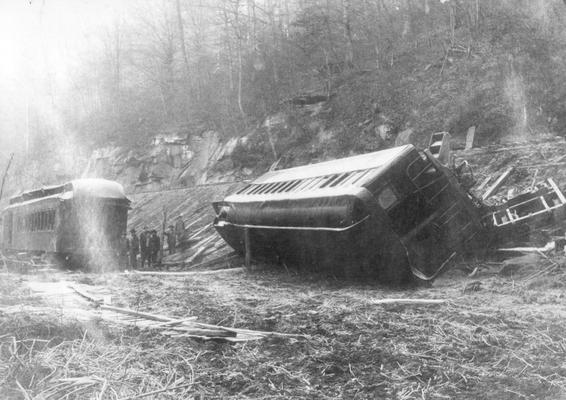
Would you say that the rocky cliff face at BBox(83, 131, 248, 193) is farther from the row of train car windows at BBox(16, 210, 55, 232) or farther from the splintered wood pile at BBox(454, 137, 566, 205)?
the splintered wood pile at BBox(454, 137, 566, 205)

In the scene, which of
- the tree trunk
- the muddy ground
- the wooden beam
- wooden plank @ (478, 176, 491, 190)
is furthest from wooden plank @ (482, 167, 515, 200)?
the tree trunk

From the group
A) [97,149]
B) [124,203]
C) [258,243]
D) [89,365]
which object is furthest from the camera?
[97,149]

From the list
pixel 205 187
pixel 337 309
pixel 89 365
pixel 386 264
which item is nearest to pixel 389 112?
pixel 205 187

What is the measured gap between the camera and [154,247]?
18734 mm

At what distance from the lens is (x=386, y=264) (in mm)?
9359

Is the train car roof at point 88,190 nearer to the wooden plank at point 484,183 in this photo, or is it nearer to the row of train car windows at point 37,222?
the row of train car windows at point 37,222

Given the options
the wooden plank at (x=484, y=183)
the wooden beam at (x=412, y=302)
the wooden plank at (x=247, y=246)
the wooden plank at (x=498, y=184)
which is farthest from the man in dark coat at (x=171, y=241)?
the wooden beam at (x=412, y=302)

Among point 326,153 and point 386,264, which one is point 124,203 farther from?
point 386,264

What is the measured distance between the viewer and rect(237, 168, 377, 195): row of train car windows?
9.69 metres

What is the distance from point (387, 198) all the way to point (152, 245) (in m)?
11.5

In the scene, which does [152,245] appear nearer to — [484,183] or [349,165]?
[349,165]

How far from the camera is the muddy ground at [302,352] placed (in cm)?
404

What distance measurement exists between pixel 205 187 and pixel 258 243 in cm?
1226

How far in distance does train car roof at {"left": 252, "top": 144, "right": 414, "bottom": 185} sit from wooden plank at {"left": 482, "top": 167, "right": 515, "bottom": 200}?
3.49 metres
